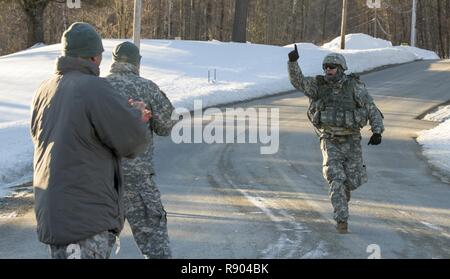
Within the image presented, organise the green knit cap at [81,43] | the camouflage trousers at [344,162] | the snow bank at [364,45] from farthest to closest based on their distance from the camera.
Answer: the snow bank at [364,45], the camouflage trousers at [344,162], the green knit cap at [81,43]

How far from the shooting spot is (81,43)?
364cm

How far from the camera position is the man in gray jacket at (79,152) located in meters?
3.44

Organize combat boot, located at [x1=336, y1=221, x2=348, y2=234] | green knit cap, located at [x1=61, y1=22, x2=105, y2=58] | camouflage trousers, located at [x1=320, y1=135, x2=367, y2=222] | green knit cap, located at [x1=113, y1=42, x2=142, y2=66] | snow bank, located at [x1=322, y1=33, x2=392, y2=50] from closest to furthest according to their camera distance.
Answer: green knit cap, located at [x1=61, y1=22, x2=105, y2=58]
green knit cap, located at [x1=113, y1=42, x2=142, y2=66]
combat boot, located at [x1=336, y1=221, x2=348, y2=234]
camouflage trousers, located at [x1=320, y1=135, x2=367, y2=222]
snow bank, located at [x1=322, y1=33, x2=392, y2=50]

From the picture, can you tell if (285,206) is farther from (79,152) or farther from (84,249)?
(79,152)

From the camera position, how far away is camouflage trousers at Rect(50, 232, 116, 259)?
11.5 ft

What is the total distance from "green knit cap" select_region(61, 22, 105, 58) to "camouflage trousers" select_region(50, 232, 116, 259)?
0.97m

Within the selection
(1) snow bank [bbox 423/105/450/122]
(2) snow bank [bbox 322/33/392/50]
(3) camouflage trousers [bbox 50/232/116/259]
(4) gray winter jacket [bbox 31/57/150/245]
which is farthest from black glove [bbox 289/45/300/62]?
(2) snow bank [bbox 322/33/392/50]

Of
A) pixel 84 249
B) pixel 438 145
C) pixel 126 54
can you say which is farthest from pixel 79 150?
pixel 438 145

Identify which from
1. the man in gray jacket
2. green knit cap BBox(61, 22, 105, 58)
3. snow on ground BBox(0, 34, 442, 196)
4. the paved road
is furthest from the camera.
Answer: snow on ground BBox(0, 34, 442, 196)

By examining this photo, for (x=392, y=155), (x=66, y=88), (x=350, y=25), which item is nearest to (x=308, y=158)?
(x=392, y=155)

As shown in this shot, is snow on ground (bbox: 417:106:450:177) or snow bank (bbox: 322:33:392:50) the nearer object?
snow on ground (bbox: 417:106:450:177)

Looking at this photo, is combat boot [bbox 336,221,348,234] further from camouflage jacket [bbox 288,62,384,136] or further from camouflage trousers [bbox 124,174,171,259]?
camouflage trousers [bbox 124,174,171,259]

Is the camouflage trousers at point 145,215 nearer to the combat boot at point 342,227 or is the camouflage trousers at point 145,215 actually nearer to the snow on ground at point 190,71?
the combat boot at point 342,227

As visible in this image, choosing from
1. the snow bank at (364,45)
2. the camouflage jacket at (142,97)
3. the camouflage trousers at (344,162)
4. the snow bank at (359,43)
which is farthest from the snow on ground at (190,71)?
the camouflage jacket at (142,97)
